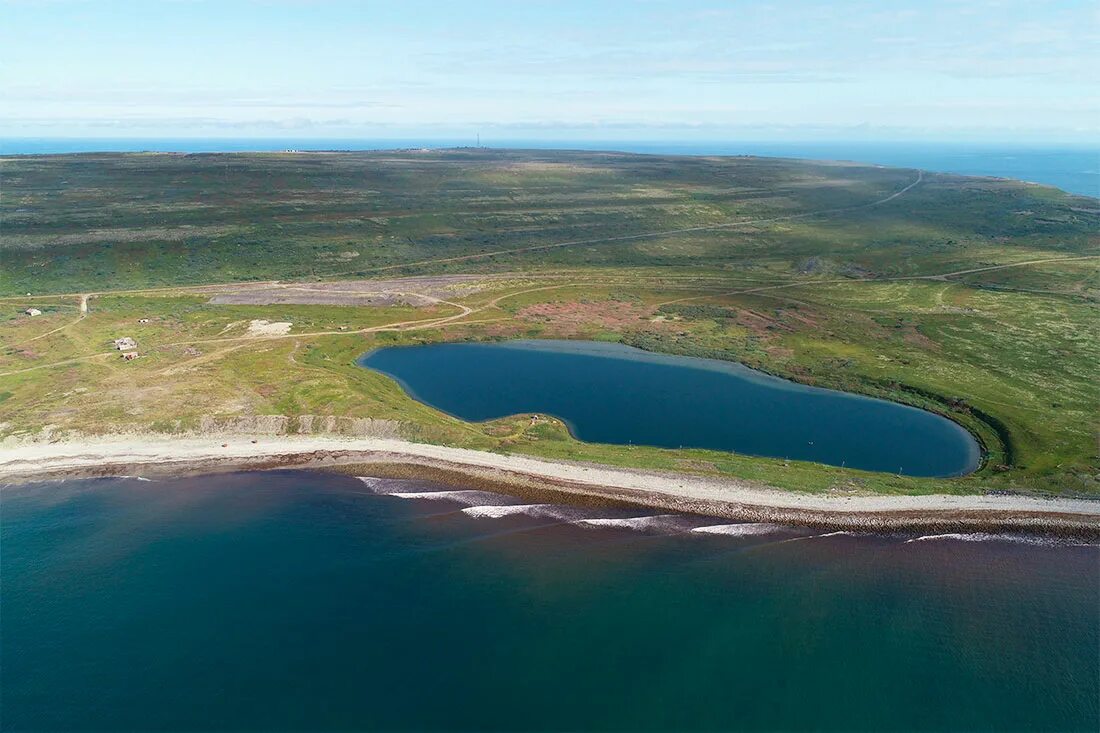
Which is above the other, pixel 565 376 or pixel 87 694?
pixel 565 376

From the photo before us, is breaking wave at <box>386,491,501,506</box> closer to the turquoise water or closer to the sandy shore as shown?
the sandy shore

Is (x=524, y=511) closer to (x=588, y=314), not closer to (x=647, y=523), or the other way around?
(x=647, y=523)

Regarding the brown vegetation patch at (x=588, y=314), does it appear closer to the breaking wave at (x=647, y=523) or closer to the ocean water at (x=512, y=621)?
the breaking wave at (x=647, y=523)

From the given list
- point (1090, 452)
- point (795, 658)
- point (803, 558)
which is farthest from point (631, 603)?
point (1090, 452)

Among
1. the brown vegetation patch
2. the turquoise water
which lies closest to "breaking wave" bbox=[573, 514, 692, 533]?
the turquoise water

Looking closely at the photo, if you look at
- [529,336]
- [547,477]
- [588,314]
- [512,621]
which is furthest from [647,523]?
[588,314]

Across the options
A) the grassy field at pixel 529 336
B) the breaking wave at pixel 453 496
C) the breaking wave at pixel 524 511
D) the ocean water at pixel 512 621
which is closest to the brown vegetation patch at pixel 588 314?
the grassy field at pixel 529 336

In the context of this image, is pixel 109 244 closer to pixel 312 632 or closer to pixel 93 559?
pixel 93 559
